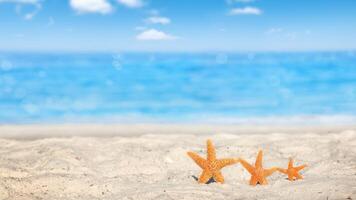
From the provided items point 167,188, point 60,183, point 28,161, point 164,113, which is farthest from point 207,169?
point 164,113

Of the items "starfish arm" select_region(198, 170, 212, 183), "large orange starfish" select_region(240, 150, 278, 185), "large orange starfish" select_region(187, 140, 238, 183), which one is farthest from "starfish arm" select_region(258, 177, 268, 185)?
"starfish arm" select_region(198, 170, 212, 183)

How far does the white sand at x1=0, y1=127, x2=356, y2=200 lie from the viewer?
463cm

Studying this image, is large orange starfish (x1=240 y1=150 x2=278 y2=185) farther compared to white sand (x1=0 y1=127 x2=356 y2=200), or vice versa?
large orange starfish (x1=240 y1=150 x2=278 y2=185)

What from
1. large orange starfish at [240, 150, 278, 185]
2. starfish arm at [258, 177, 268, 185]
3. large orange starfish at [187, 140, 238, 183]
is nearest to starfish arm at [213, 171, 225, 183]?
large orange starfish at [187, 140, 238, 183]

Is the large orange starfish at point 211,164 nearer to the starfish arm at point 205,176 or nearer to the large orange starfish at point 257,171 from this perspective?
the starfish arm at point 205,176

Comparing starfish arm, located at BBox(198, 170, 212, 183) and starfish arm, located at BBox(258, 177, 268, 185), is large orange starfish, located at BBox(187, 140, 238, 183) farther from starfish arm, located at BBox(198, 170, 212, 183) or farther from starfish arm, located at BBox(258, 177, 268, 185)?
starfish arm, located at BBox(258, 177, 268, 185)

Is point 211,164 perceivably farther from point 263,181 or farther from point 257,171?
point 263,181

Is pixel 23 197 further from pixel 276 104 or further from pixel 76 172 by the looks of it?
pixel 276 104

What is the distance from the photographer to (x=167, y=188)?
190 inches

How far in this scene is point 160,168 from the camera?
6.00 meters

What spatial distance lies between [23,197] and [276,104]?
14.5 meters

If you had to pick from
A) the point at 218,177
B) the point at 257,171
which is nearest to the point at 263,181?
the point at 257,171

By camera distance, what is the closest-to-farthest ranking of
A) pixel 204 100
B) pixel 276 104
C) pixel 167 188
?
pixel 167 188 → pixel 276 104 → pixel 204 100

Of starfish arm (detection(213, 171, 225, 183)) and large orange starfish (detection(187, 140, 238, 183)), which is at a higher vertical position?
large orange starfish (detection(187, 140, 238, 183))
